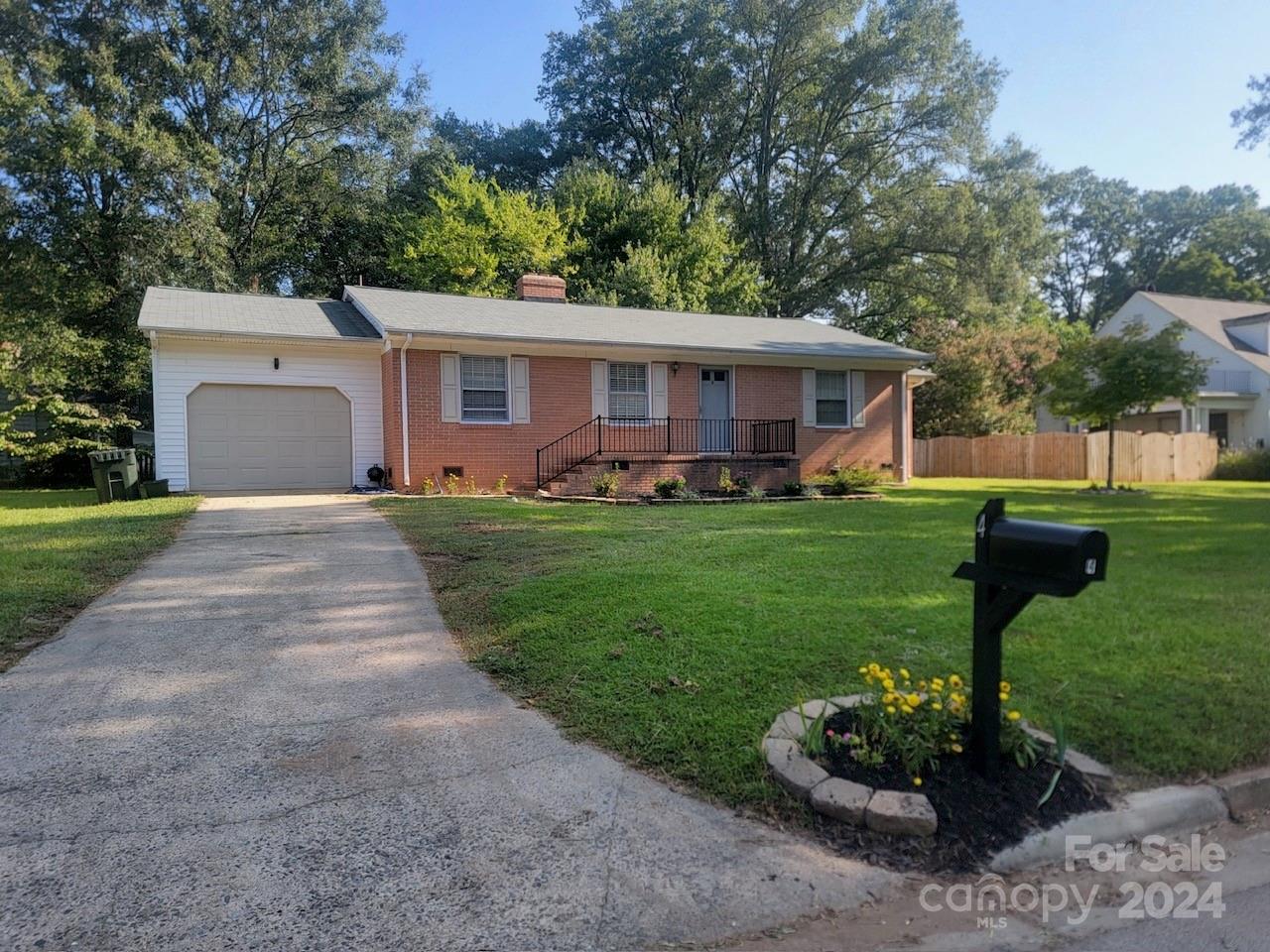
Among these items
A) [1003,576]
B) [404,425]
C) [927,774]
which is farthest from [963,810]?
[404,425]

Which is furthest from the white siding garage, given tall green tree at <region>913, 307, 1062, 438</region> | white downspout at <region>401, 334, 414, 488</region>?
tall green tree at <region>913, 307, 1062, 438</region>

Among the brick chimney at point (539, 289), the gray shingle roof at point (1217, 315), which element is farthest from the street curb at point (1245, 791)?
the gray shingle roof at point (1217, 315)

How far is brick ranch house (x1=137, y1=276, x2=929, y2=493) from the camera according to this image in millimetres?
Result: 14414

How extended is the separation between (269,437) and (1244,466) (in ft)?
92.5

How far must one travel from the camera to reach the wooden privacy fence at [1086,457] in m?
24.0

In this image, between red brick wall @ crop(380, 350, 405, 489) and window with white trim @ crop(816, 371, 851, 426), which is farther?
window with white trim @ crop(816, 371, 851, 426)

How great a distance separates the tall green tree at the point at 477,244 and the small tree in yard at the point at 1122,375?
1428cm

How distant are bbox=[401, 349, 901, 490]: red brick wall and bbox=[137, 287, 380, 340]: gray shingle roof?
156cm

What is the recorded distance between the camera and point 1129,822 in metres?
3.11

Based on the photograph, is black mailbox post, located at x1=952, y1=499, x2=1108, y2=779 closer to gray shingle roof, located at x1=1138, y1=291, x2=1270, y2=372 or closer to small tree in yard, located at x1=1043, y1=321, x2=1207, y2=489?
small tree in yard, located at x1=1043, y1=321, x2=1207, y2=489

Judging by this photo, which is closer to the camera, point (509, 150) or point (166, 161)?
point (166, 161)

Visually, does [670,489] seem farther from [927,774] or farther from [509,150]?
[509,150]

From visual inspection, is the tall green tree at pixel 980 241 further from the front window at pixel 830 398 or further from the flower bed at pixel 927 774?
the flower bed at pixel 927 774

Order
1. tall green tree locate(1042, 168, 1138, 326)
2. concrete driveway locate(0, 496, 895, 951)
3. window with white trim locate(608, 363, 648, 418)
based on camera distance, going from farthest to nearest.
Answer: tall green tree locate(1042, 168, 1138, 326), window with white trim locate(608, 363, 648, 418), concrete driveway locate(0, 496, 895, 951)
